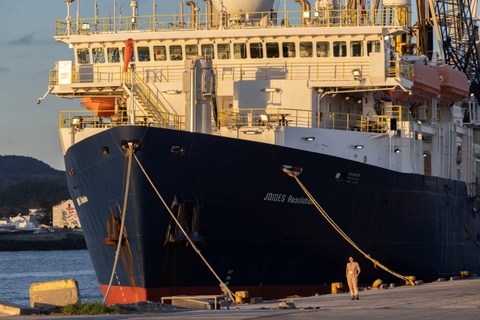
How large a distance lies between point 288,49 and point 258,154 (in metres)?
6.49

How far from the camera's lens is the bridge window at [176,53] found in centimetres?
3759

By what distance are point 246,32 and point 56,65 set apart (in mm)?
5702

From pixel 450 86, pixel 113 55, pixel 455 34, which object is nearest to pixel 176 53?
pixel 113 55

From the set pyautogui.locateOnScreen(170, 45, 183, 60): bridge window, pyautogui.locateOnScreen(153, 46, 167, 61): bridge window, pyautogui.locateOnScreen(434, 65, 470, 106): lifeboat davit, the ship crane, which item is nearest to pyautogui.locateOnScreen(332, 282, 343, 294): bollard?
pyautogui.locateOnScreen(170, 45, 183, 60): bridge window

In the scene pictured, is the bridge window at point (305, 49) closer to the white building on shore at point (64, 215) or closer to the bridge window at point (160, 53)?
the bridge window at point (160, 53)

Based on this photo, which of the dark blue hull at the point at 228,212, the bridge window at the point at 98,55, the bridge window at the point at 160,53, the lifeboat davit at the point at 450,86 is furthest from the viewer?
the lifeboat davit at the point at 450,86

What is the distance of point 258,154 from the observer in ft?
103

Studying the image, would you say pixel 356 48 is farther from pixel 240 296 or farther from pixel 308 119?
pixel 240 296

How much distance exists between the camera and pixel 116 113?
122ft

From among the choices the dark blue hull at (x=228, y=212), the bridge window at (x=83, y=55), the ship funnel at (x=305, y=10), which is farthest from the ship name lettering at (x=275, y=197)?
the bridge window at (x=83, y=55)

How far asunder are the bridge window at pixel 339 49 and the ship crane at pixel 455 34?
15094 millimetres

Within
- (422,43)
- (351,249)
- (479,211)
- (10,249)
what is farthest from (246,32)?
(10,249)

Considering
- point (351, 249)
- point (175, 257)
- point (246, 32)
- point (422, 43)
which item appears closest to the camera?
point (175, 257)

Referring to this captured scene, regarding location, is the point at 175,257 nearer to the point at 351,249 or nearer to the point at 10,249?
the point at 351,249
